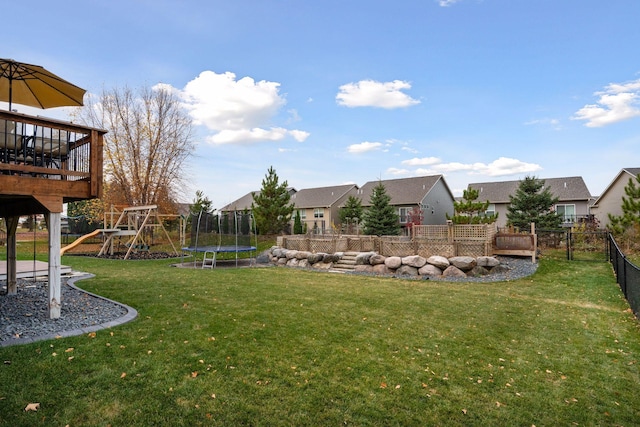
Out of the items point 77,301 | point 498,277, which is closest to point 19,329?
point 77,301

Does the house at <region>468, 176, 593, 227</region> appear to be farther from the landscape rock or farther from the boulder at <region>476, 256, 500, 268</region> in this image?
the landscape rock

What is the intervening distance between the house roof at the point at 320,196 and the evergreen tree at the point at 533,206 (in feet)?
57.6

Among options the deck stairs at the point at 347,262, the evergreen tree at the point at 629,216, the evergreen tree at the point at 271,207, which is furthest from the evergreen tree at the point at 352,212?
the evergreen tree at the point at 629,216

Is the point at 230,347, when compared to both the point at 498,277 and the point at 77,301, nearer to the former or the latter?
the point at 77,301

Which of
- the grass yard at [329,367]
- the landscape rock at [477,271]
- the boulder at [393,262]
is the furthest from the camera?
the boulder at [393,262]

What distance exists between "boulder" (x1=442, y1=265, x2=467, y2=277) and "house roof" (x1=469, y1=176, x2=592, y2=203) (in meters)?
20.1

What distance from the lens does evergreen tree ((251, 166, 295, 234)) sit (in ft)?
70.5

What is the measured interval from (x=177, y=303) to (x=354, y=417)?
14.2 ft

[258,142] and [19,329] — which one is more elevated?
[258,142]

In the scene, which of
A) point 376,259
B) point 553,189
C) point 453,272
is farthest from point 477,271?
point 553,189

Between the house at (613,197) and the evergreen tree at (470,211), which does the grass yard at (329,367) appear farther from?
the house at (613,197)

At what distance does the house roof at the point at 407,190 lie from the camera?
3239 centimetres

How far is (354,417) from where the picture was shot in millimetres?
2662

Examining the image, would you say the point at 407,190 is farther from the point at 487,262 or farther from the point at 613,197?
the point at 487,262
